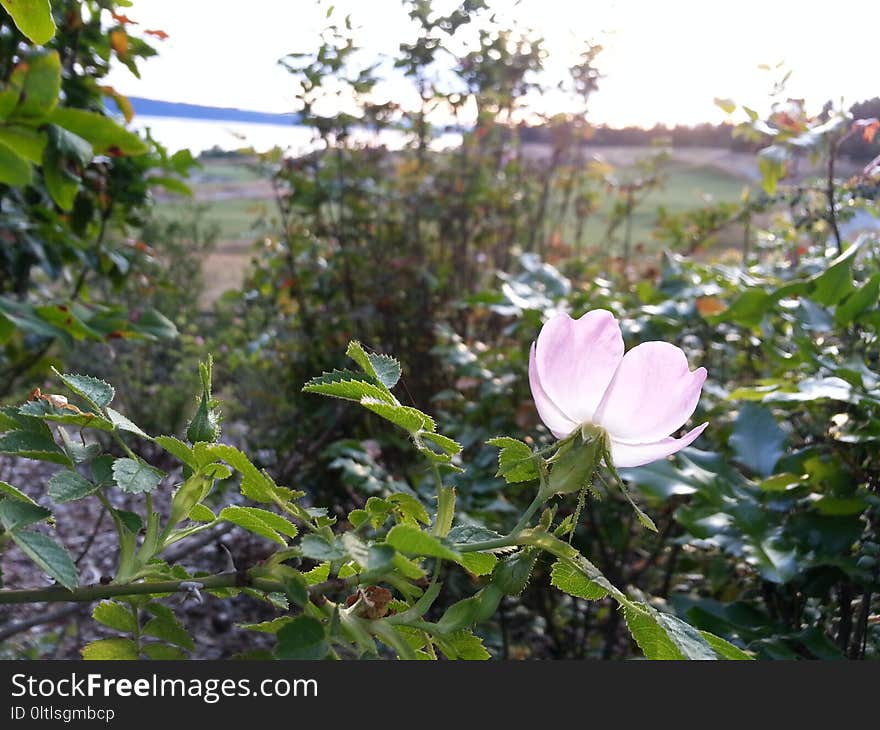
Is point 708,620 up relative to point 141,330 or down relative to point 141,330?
down

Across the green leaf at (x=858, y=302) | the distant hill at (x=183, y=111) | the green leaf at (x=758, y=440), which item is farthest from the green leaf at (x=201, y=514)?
the distant hill at (x=183, y=111)

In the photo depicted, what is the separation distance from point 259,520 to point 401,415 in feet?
0.36

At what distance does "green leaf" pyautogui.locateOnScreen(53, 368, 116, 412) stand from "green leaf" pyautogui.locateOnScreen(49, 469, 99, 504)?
0.04 metres

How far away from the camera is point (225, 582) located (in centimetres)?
48

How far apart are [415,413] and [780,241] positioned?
2459 mm

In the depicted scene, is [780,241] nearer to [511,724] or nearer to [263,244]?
[263,244]

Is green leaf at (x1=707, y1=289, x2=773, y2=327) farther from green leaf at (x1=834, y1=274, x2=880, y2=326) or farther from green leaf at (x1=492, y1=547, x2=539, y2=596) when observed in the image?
green leaf at (x1=492, y1=547, x2=539, y2=596)

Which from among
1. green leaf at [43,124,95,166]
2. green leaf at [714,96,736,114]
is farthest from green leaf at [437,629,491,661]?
green leaf at [714,96,736,114]

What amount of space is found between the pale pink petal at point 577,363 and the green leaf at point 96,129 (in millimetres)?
778

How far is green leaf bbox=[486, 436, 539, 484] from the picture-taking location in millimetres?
502

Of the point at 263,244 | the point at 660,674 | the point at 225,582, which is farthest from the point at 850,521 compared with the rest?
the point at 263,244

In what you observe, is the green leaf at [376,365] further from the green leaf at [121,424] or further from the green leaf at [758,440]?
the green leaf at [758,440]

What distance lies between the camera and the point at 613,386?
484 millimetres

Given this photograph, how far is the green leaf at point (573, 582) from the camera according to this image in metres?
0.49
